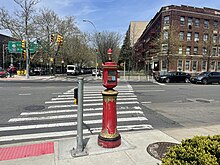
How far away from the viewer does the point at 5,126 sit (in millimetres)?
5527

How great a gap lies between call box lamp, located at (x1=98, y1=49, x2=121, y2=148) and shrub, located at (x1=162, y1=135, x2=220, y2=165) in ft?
5.31

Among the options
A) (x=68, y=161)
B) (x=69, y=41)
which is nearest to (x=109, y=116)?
(x=68, y=161)

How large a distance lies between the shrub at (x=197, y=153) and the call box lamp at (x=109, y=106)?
1.62 metres

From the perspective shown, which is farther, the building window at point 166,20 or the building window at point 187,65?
the building window at point 187,65

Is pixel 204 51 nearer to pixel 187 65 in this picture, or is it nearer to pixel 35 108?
pixel 187 65

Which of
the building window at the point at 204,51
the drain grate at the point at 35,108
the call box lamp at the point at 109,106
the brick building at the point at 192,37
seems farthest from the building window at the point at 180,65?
the call box lamp at the point at 109,106

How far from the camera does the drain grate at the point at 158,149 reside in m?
3.63

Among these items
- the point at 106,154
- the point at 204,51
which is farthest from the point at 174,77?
the point at 106,154

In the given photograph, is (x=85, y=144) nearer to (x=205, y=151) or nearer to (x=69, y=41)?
(x=205, y=151)

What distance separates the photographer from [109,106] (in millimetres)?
3822

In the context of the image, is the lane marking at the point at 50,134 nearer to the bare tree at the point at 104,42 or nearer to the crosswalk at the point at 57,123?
the crosswalk at the point at 57,123

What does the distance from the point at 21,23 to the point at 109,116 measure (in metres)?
32.5

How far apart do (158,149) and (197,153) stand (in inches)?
Answer: 72.7

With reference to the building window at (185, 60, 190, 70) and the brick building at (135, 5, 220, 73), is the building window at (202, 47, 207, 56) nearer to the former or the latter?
the brick building at (135, 5, 220, 73)
